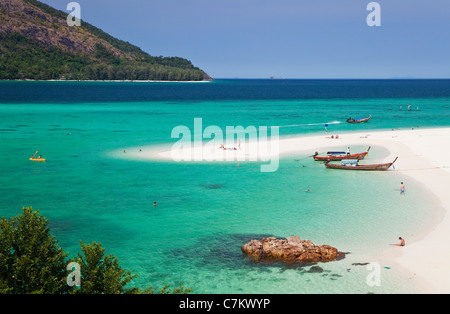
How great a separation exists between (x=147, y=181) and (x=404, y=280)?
28969 millimetres

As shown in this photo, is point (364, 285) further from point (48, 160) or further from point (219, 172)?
point (48, 160)

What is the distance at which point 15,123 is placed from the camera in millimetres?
94062

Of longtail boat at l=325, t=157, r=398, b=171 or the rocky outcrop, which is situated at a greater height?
longtail boat at l=325, t=157, r=398, b=171

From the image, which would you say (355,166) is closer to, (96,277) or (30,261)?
(96,277)

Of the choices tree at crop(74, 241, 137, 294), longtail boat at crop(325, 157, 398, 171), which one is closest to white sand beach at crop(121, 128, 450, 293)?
longtail boat at crop(325, 157, 398, 171)

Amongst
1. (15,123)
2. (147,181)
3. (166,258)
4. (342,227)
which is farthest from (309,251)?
(15,123)

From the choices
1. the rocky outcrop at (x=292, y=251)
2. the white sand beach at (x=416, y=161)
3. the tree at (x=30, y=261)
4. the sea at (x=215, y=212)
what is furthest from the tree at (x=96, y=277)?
the white sand beach at (x=416, y=161)

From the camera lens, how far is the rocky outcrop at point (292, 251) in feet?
89.4

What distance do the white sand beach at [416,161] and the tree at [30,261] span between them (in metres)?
18.0

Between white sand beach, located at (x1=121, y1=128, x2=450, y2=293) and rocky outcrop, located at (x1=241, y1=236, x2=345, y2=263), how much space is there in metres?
3.40

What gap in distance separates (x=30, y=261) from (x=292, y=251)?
15.1 meters

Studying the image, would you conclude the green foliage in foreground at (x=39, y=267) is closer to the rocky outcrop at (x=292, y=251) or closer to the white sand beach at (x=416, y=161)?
the rocky outcrop at (x=292, y=251)

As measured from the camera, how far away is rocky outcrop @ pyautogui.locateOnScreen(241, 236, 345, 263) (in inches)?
1072

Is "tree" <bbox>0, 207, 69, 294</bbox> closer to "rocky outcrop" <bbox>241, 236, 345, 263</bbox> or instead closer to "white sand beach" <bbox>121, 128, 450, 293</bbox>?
"rocky outcrop" <bbox>241, 236, 345, 263</bbox>
